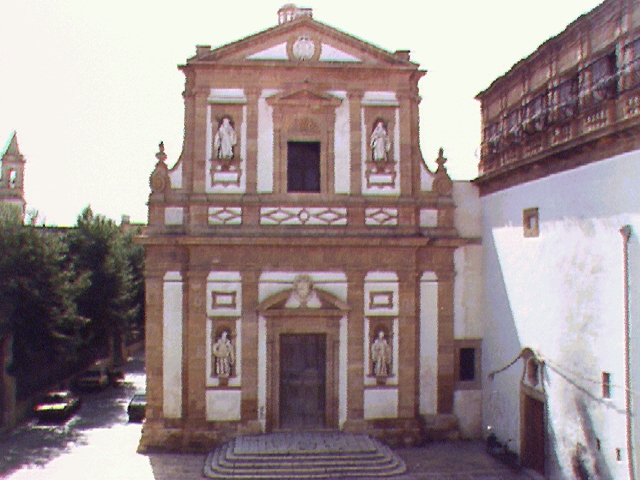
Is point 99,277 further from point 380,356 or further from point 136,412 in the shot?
point 380,356

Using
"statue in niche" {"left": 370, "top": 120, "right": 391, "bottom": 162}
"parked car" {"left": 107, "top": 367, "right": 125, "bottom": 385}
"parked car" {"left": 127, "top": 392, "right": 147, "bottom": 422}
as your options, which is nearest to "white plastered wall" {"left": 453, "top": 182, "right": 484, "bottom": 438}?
"statue in niche" {"left": 370, "top": 120, "right": 391, "bottom": 162}

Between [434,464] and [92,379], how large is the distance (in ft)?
57.3

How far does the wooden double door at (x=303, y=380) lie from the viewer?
1942 cm

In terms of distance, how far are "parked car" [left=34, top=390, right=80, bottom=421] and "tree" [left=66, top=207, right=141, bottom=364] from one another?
4.99 metres

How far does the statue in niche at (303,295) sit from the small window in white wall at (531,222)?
247 inches

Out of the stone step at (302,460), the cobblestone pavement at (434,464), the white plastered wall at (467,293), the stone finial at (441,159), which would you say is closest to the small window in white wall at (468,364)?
the white plastered wall at (467,293)

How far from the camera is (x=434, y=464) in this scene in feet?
58.3

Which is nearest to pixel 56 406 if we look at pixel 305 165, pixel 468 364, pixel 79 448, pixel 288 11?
pixel 79 448

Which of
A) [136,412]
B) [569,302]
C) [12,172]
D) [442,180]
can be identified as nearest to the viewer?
[569,302]

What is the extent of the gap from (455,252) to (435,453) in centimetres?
608

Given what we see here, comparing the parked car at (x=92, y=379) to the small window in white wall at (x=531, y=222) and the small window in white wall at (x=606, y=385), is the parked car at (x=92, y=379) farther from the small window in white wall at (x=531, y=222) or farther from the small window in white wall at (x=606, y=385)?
the small window in white wall at (x=606, y=385)

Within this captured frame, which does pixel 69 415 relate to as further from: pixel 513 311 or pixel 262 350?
pixel 513 311

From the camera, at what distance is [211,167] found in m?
19.5

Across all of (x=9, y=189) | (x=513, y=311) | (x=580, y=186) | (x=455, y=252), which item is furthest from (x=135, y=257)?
(x=580, y=186)
